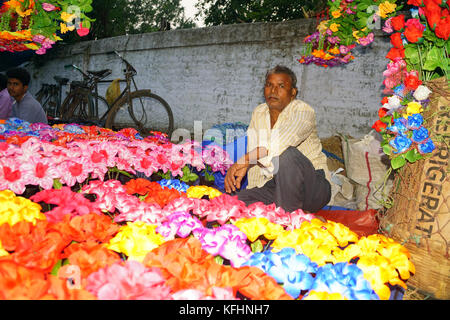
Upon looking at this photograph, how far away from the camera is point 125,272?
785 millimetres

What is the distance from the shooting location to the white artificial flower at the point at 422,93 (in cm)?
141

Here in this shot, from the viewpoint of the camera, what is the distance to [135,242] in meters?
1.01

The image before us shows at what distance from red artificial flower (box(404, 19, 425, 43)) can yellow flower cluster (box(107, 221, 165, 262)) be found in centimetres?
142

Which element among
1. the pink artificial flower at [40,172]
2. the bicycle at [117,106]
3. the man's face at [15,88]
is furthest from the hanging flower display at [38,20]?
the bicycle at [117,106]

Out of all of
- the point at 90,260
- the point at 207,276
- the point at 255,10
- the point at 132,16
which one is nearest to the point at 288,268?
the point at 207,276

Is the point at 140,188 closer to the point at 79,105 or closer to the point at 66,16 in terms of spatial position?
the point at 66,16

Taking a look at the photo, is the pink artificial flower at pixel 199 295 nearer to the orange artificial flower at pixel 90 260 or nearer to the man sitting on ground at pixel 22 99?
the orange artificial flower at pixel 90 260

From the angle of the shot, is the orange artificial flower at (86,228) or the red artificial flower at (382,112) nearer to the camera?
the orange artificial flower at (86,228)

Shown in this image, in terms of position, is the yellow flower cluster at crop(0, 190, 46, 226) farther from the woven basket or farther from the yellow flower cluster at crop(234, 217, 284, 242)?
the woven basket

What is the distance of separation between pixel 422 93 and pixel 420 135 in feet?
0.62

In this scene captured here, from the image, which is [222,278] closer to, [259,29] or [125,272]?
[125,272]

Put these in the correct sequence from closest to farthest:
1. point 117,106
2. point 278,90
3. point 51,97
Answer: point 278,90, point 117,106, point 51,97

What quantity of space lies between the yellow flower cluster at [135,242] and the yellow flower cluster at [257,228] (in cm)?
33
